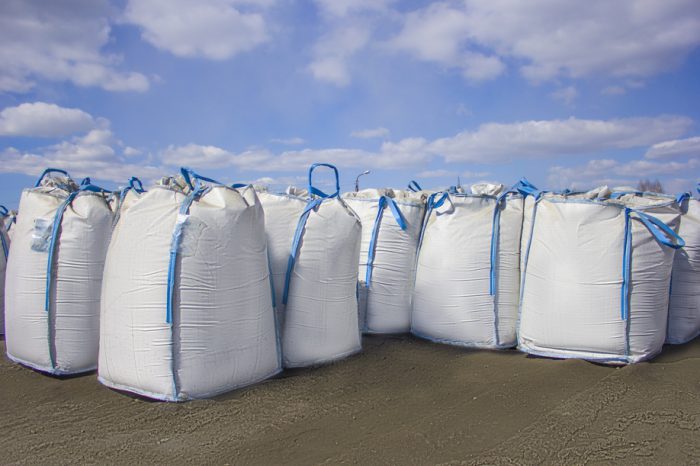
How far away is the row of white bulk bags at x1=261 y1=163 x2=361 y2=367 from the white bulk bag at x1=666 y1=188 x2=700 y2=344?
228 cm

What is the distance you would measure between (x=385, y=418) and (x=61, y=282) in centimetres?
196

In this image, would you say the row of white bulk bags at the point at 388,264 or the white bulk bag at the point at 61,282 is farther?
the row of white bulk bags at the point at 388,264

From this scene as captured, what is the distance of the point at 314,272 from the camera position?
111 inches

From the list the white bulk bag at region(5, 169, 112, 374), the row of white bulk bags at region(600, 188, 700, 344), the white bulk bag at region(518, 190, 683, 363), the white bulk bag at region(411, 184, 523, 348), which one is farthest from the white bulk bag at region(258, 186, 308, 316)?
the row of white bulk bags at region(600, 188, 700, 344)

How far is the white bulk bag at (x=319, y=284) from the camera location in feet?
9.21

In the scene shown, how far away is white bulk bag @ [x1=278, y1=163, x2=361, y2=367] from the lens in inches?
111

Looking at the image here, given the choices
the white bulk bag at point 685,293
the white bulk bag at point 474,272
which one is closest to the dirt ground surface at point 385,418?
the white bulk bag at point 474,272

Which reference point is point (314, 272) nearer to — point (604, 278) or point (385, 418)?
point (385, 418)

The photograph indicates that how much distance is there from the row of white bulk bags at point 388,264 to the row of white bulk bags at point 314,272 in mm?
522

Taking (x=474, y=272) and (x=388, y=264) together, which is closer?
(x=474, y=272)

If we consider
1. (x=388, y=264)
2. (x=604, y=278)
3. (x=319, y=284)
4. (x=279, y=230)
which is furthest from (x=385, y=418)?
(x=604, y=278)

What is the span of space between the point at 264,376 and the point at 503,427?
1259 millimetres

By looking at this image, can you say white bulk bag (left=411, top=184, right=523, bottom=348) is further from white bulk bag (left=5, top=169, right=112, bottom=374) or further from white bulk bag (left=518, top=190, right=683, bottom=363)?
white bulk bag (left=5, top=169, right=112, bottom=374)

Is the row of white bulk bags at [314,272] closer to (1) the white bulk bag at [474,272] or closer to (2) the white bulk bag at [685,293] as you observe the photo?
(1) the white bulk bag at [474,272]
